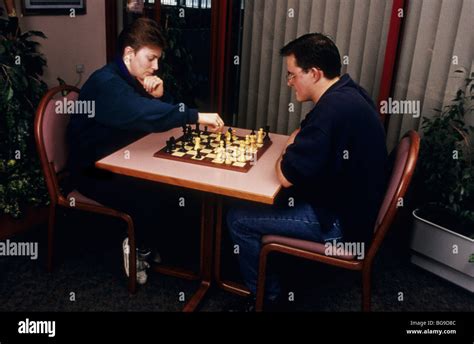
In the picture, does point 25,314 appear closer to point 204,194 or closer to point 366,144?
point 204,194

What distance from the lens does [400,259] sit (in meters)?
2.71

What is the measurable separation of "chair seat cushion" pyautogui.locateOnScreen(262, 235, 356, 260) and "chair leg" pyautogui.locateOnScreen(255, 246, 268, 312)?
0.05 meters

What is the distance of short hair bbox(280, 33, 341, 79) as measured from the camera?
1.79 meters

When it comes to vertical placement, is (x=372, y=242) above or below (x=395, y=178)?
below

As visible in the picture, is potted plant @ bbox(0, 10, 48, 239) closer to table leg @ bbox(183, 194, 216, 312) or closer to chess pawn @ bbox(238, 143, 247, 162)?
table leg @ bbox(183, 194, 216, 312)

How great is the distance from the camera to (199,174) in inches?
67.9

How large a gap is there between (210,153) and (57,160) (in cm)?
74

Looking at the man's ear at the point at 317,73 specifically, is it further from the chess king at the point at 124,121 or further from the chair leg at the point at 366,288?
the chair leg at the point at 366,288

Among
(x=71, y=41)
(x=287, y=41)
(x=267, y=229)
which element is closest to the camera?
(x=267, y=229)

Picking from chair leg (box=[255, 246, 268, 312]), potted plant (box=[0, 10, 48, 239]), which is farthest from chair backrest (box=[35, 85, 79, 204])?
chair leg (box=[255, 246, 268, 312])

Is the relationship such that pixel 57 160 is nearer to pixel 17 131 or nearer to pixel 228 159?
pixel 17 131

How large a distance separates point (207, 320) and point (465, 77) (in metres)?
1.94

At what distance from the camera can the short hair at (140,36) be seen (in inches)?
81.0

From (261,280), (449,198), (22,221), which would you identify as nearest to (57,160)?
(22,221)
